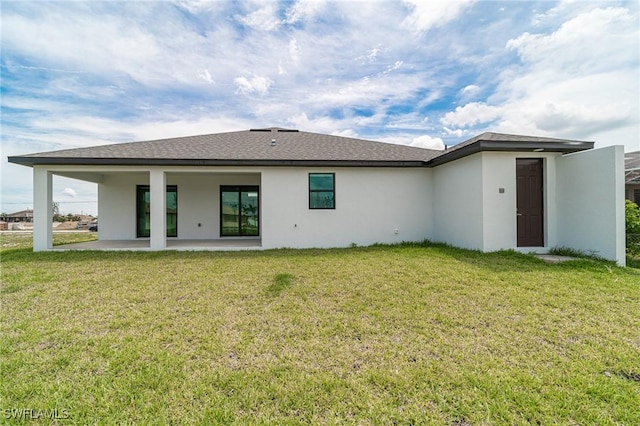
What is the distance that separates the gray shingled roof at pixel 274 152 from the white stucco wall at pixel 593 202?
0.71 m

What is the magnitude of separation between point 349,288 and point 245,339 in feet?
7.69

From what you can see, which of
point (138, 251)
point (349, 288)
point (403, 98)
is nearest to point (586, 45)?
point (403, 98)

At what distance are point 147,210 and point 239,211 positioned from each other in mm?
3984

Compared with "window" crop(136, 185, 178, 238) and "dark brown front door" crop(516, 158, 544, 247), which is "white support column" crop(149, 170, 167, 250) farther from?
"dark brown front door" crop(516, 158, 544, 247)

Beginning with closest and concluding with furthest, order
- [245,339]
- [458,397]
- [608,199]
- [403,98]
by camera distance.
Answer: [458,397] → [245,339] → [608,199] → [403,98]

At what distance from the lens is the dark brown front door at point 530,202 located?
797cm

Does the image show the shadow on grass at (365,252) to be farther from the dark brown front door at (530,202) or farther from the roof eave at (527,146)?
the roof eave at (527,146)

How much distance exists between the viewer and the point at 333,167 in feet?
32.0

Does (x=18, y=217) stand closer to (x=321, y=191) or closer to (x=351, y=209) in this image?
(x=321, y=191)

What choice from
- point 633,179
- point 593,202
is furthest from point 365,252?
point 633,179

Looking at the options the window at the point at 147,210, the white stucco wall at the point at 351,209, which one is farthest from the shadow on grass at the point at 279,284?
the window at the point at 147,210

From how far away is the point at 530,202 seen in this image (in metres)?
8.05

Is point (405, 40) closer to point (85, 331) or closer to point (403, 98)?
point (403, 98)

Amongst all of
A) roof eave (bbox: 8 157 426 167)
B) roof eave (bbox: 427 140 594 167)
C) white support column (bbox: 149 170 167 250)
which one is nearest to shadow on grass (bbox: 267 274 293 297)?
roof eave (bbox: 8 157 426 167)
